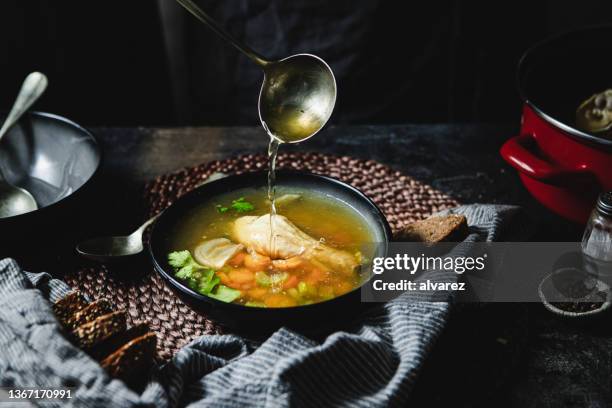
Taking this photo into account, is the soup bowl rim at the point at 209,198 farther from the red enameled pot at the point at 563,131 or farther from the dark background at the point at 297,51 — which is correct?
the dark background at the point at 297,51

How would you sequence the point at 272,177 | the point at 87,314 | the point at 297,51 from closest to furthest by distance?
1. the point at 87,314
2. the point at 272,177
3. the point at 297,51

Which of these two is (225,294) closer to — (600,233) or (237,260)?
(237,260)

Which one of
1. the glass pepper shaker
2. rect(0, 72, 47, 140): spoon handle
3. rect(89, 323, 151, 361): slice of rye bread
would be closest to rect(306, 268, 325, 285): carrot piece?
rect(89, 323, 151, 361): slice of rye bread

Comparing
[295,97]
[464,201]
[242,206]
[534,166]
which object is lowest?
[464,201]

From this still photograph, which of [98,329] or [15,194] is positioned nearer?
[98,329]

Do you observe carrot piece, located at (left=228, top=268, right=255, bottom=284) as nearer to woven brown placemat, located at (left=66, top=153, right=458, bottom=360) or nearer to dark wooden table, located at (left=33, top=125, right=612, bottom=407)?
woven brown placemat, located at (left=66, top=153, right=458, bottom=360)

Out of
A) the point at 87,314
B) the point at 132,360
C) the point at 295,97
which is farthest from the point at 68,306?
the point at 295,97
